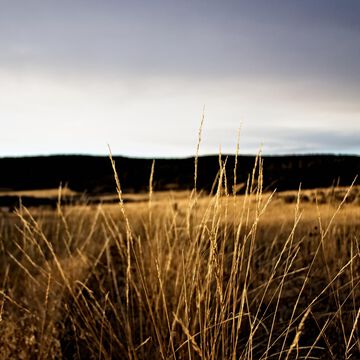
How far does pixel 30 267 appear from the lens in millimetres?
4254

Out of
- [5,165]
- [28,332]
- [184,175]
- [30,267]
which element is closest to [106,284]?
[30,267]

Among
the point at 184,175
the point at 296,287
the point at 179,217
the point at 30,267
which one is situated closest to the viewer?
the point at 296,287

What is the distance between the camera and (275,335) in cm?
272

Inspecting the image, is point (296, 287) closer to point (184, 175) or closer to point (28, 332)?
point (28, 332)

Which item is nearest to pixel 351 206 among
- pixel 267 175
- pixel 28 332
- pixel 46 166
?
pixel 28 332

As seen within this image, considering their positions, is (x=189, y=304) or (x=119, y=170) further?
(x=119, y=170)

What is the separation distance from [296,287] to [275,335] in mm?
784

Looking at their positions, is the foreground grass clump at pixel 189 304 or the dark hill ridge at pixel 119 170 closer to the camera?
the foreground grass clump at pixel 189 304

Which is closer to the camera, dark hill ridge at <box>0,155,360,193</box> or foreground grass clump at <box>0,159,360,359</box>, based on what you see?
foreground grass clump at <box>0,159,360,359</box>

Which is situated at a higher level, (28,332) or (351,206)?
(351,206)

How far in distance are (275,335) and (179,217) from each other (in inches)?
193

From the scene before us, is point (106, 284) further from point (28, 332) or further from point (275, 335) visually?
point (275, 335)

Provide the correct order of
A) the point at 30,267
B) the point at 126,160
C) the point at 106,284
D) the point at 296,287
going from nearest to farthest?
the point at 296,287, the point at 106,284, the point at 30,267, the point at 126,160

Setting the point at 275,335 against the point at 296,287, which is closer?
the point at 275,335
